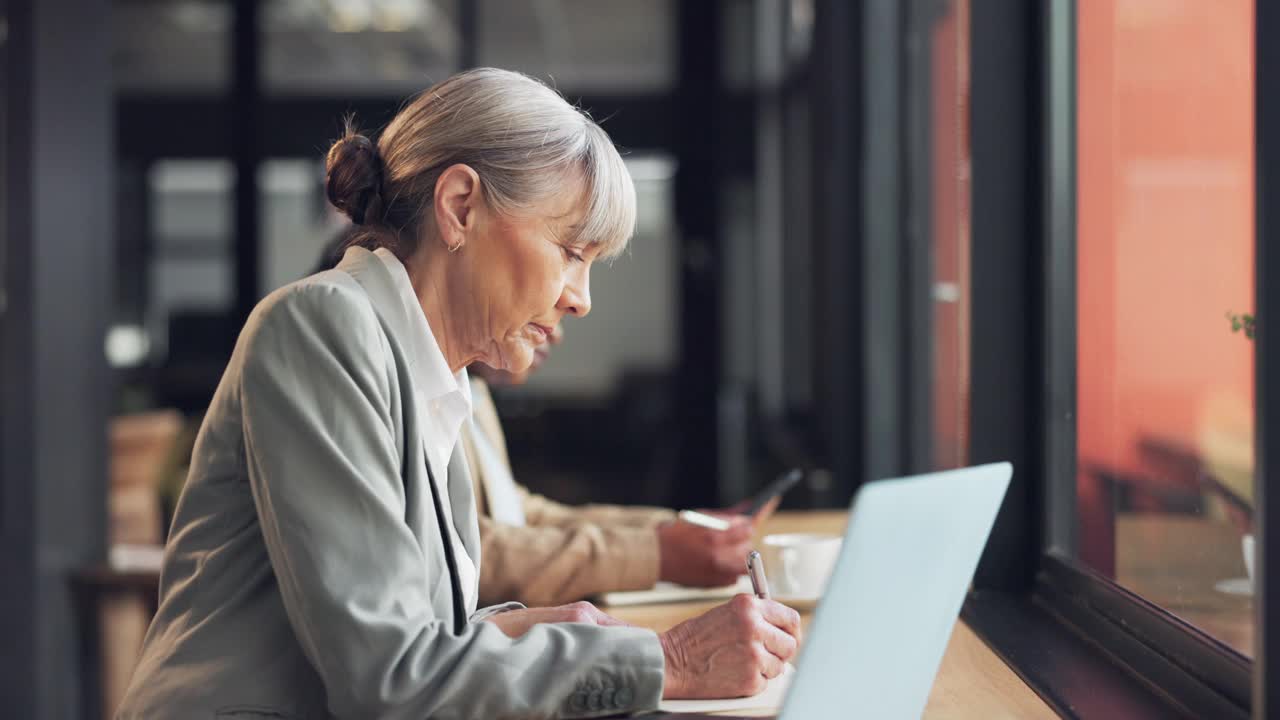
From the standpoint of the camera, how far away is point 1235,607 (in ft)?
4.04

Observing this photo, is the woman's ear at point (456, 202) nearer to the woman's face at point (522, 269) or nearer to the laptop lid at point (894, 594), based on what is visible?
the woman's face at point (522, 269)

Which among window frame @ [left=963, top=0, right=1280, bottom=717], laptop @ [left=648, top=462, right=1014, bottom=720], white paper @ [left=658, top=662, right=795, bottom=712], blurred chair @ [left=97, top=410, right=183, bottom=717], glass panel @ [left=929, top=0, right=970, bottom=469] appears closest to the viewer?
laptop @ [left=648, top=462, right=1014, bottom=720]

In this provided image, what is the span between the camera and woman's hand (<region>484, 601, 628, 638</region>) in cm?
125

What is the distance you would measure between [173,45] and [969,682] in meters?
5.64

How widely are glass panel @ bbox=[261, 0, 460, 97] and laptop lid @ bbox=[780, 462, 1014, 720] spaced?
515 centimetres

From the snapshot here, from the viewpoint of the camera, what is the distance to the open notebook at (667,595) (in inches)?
71.3

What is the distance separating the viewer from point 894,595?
935 mm

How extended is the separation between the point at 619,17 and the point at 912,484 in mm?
5320

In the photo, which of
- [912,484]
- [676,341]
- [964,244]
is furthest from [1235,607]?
[676,341]

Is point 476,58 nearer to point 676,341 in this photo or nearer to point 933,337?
point 676,341

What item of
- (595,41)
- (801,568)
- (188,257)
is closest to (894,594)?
(801,568)

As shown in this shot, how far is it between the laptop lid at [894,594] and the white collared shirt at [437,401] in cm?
44

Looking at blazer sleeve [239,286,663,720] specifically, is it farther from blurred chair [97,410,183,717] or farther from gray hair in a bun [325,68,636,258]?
blurred chair [97,410,183,717]

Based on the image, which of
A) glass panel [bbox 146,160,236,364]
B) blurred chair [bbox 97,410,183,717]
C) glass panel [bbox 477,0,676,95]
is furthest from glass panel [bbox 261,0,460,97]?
blurred chair [bbox 97,410,183,717]
